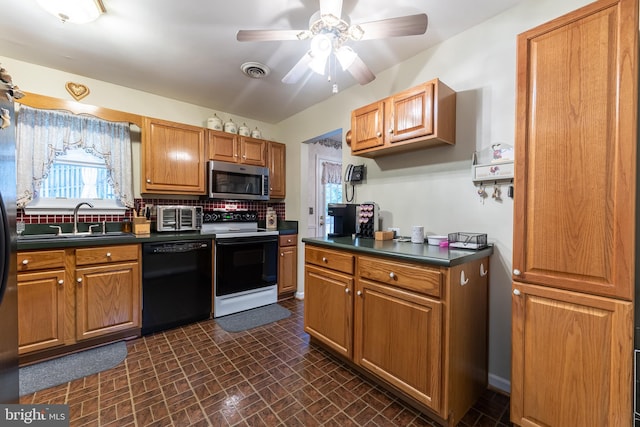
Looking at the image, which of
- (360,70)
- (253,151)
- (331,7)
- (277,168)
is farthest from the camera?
(277,168)

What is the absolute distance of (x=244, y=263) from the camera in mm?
2949

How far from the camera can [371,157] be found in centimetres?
248

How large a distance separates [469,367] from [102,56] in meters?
3.57

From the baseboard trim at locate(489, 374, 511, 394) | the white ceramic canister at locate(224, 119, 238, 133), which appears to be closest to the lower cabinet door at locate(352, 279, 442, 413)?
the baseboard trim at locate(489, 374, 511, 394)

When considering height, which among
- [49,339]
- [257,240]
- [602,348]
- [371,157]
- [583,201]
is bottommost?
[49,339]

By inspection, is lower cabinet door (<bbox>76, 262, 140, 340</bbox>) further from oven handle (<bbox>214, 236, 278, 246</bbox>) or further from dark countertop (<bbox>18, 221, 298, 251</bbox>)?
oven handle (<bbox>214, 236, 278, 246</bbox>)

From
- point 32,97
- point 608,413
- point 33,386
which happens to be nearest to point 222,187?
point 32,97

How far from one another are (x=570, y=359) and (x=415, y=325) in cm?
65

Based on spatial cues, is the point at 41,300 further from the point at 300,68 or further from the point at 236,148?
the point at 300,68

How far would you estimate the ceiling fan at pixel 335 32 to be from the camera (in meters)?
1.34

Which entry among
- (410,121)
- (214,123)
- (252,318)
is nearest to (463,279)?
(410,121)

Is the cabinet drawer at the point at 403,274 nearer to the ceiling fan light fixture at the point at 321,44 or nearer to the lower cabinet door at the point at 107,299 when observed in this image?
the ceiling fan light fixture at the point at 321,44

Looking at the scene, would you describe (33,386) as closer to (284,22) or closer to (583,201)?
(284,22)

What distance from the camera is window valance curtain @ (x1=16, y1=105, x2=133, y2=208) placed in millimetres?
2230
